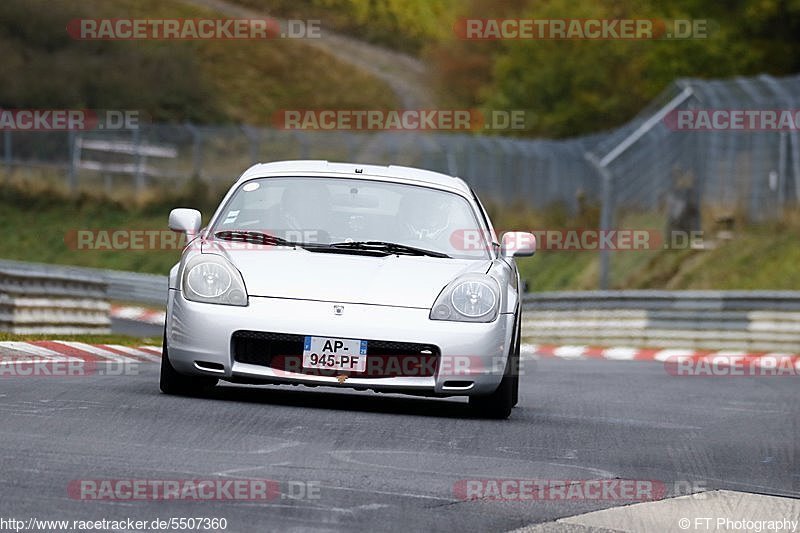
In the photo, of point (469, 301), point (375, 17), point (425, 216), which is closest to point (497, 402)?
point (469, 301)

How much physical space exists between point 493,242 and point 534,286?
24.7 m

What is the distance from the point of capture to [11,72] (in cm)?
6588

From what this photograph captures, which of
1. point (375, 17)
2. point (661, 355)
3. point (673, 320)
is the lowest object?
point (661, 355)

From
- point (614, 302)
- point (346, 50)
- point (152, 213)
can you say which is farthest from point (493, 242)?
point (346, 50)

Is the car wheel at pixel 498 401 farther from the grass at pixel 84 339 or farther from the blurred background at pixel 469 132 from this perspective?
the blurred background at pixel 469 132

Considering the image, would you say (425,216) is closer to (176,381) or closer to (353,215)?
(353,215)

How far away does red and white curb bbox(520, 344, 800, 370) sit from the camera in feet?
65.9

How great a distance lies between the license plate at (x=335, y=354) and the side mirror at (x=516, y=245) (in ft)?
5.17

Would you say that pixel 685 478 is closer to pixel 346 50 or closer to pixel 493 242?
pixel 493 242

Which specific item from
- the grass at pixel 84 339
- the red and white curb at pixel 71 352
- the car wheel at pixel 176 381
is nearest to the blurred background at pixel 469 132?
the grass at pixel 84 339

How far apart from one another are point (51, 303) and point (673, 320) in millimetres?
8365

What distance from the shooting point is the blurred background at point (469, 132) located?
93.9 feet

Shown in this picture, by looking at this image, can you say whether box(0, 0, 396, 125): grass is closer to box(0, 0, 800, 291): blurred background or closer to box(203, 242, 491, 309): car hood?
box(0, 0, 800, 291): blurred background

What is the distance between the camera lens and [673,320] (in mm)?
23359
